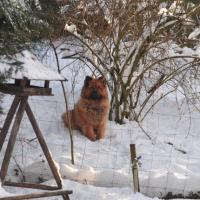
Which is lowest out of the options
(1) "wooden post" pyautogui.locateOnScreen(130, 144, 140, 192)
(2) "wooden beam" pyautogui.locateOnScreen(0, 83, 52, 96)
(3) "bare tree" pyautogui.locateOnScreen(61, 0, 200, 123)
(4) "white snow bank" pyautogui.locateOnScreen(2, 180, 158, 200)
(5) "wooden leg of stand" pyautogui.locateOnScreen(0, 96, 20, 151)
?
(4) "white snow bank" pyautogui.locateOnScreen(2, 180, 158, 200)

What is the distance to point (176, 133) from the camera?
906cm

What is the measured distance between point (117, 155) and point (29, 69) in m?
3.14

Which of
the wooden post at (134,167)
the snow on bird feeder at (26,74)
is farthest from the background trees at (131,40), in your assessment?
the wooden post at (134,167)

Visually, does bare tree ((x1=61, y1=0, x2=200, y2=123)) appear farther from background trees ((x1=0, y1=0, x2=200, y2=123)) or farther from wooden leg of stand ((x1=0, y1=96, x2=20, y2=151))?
wooden leg of stand ((x1=0, y1=96, x2=20, y2=151))

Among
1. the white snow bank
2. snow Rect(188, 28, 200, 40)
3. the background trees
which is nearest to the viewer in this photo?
the white snow bank

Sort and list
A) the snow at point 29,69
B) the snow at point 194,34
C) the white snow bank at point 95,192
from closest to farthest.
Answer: the snow at point 29,69
the white snow bank at point 95,192
the snow at point 194,34

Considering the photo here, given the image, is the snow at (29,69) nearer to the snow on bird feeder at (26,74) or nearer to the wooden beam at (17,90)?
the snow on bird feeder at (26,74)

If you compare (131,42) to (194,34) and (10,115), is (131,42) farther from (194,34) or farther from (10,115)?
(10,115)

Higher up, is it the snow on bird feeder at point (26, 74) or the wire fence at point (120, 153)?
the snow on bird feeder at point (26, 74)

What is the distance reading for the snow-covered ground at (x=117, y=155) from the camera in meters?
6.67

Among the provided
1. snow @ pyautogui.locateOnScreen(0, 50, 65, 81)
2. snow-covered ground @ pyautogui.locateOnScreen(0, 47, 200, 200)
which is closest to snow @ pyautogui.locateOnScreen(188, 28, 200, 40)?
snow-covered ground @ pyautogui.locateOnScreen(0, 47, 200, 200)

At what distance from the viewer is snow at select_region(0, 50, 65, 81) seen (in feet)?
16.0

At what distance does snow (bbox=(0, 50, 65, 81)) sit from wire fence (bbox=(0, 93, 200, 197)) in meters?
1.90

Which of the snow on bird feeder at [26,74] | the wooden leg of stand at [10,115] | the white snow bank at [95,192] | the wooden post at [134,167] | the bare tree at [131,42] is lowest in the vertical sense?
the white snow bank at [95,192]
